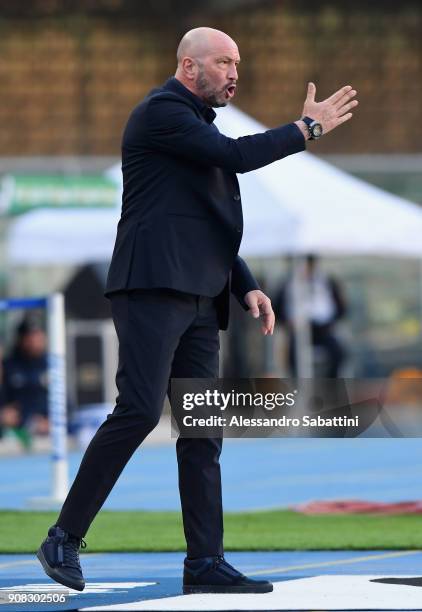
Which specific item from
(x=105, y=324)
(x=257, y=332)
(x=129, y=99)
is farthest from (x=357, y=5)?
(x=105, y=324)

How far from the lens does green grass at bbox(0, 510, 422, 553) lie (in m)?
7.96

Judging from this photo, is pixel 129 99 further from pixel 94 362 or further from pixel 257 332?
pixel 94 362

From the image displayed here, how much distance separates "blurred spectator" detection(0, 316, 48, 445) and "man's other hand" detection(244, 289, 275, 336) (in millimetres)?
11326

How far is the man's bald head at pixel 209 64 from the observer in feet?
18.4

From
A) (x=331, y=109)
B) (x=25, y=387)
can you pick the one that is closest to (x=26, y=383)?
(x=25, y=387)

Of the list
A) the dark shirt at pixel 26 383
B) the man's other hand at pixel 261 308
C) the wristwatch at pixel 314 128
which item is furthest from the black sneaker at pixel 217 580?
the dark shirt at pixel 26 383

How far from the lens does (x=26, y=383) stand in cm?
1745

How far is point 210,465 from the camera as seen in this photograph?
574 centimetres

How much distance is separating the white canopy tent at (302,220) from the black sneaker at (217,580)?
11420 mm

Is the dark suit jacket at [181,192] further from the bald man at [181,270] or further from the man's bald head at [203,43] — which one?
the man's bald head at [203,43]

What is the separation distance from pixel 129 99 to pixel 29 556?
1863 cm

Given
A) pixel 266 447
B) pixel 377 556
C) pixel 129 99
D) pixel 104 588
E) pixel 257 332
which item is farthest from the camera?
pixel 129 99

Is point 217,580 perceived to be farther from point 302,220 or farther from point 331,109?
point 302,220

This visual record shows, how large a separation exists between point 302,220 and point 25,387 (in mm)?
3310
